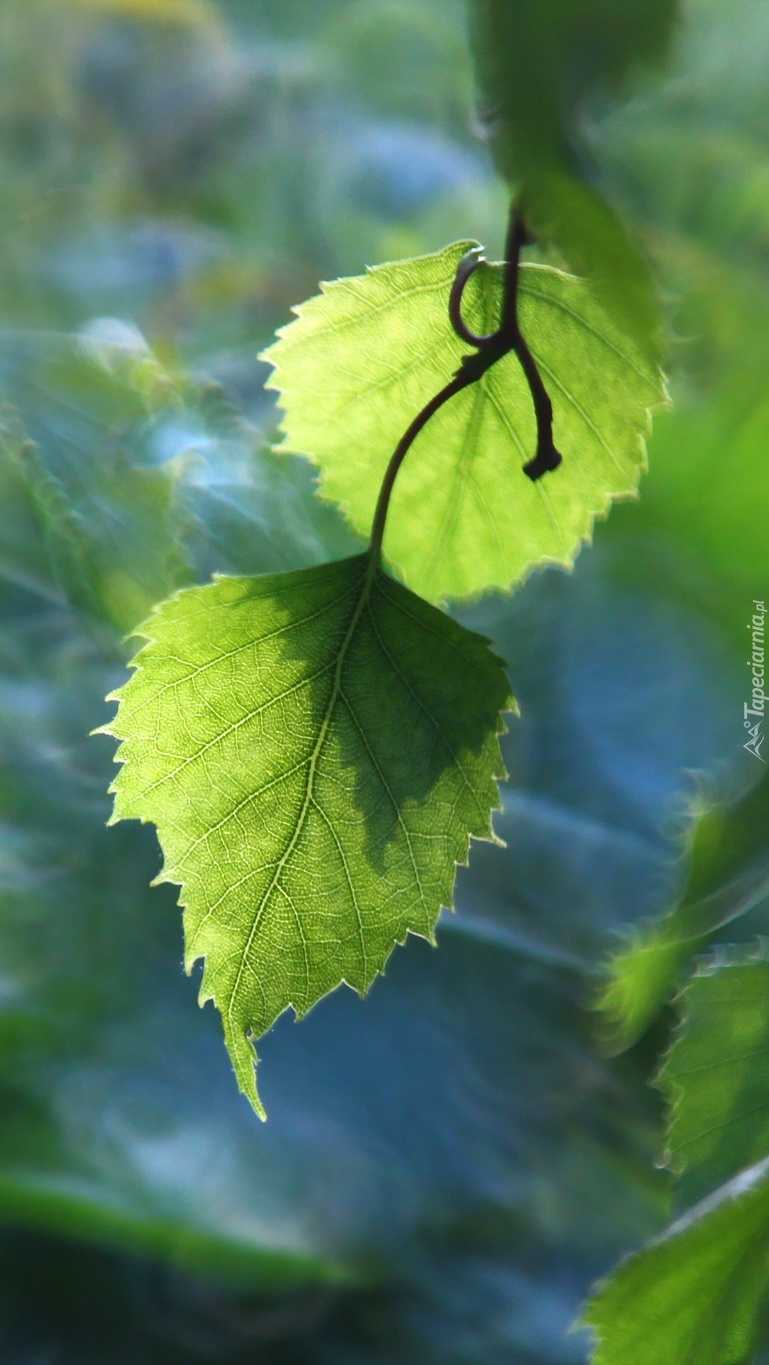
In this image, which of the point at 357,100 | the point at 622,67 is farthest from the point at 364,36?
the point at 622,67

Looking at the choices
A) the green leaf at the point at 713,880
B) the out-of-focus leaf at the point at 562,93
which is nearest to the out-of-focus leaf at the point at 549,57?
the out-of-focus leaf at the point at 562,93

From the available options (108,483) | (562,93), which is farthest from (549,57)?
(108,483)

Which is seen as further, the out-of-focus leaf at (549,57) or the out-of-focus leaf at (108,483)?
the out-of-focus leaf at (108,483)

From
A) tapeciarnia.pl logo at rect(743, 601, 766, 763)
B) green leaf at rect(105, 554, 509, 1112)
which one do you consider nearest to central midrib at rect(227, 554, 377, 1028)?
green leaf at rect(105, 554, 509, 1112)

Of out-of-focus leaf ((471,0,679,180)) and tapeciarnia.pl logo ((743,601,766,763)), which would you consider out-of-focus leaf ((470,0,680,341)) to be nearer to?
out-of-focus leaf ((471,0,679,180))

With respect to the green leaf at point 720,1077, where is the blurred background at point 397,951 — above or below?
above

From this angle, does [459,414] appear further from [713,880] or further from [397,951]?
[397,951]

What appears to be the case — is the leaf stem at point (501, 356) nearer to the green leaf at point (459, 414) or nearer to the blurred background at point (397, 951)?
the green leaf at point (459, 414)
